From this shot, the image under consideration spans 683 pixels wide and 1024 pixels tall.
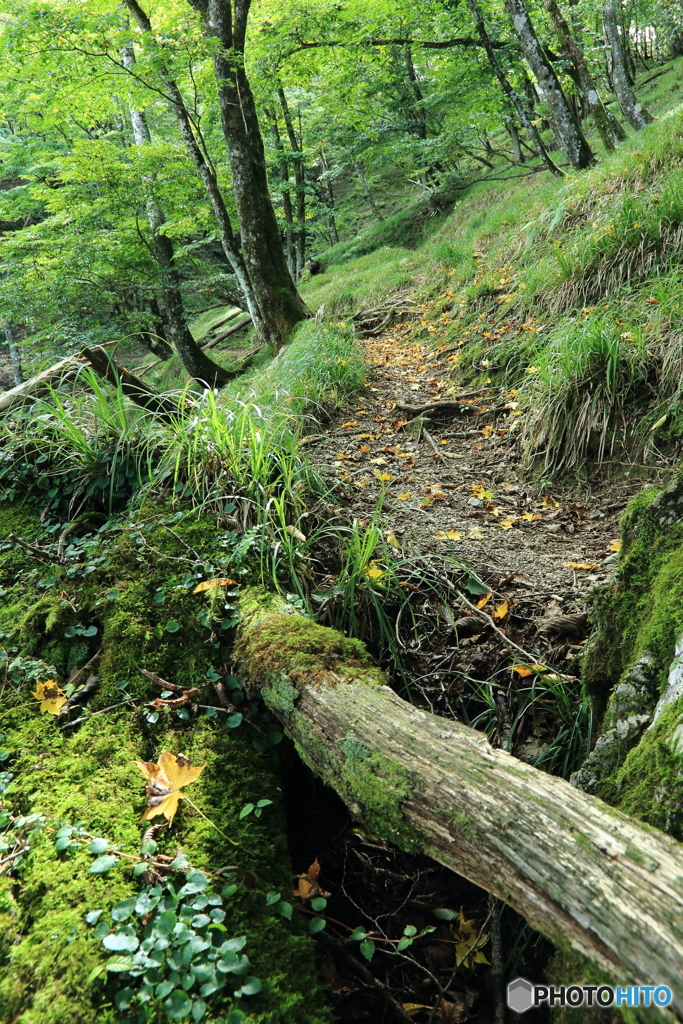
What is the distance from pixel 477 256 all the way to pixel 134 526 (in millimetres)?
6412

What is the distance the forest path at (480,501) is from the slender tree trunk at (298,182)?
1069 cm

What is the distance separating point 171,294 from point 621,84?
27.9ft

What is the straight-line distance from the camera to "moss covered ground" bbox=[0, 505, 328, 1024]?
1465 mm

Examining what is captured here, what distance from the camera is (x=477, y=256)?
25.0 ft

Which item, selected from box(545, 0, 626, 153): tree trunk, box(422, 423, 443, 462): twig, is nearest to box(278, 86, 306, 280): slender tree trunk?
box(545, 0, 626, 153): tree trunk

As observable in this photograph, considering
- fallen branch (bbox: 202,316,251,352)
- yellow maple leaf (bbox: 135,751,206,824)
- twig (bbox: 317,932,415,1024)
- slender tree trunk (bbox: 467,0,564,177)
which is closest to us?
twig (bbox: 317,932,415,1024)

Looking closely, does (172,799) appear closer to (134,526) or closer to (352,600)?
(352,600)

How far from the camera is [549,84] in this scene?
7.19 m

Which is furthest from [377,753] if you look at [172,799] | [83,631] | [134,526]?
[134,526]

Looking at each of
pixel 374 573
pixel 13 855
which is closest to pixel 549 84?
pixel 374 573

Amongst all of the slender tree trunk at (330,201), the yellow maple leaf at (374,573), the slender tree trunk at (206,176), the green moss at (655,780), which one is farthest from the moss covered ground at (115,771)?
the slender tree trunk at (330,201)

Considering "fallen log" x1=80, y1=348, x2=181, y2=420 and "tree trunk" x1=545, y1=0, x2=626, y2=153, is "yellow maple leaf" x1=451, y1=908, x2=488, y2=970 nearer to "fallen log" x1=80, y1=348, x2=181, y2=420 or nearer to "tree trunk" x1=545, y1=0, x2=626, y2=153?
"fallen log" x1=80, y1=348, x2=181, y2=420

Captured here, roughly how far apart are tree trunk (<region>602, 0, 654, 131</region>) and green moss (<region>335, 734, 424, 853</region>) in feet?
36.5

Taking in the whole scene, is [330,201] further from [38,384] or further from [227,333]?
[38,384]
